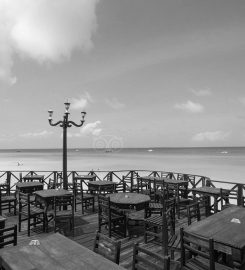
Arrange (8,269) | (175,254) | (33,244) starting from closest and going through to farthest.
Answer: (8,269) < (33,244) < (175,254)

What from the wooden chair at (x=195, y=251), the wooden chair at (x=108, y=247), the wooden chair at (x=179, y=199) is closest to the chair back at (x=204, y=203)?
the wooden chair at (x=179, y=199)

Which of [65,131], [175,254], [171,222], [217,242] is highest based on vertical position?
[65,131]

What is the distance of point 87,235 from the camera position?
6.31 metres

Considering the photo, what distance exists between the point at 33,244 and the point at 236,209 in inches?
168

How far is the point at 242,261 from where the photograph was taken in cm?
351

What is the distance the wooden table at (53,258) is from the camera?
2.79 m

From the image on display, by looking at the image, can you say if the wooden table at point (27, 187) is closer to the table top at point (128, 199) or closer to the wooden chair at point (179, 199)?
the table top at point (128, 199)

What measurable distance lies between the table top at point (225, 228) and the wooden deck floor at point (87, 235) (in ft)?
4.15

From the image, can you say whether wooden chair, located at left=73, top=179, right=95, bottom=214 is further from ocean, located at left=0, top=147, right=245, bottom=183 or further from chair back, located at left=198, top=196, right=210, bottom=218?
ocean, located at left=0, top=147, right=245, bottom=183

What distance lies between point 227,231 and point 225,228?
0.14 m

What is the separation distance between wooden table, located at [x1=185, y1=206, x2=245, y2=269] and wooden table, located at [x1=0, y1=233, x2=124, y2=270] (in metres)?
1.73

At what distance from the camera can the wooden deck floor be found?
5.19 metres

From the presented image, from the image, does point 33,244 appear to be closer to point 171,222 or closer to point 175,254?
point 175,254

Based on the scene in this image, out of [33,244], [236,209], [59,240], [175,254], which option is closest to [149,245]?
[175,254]
